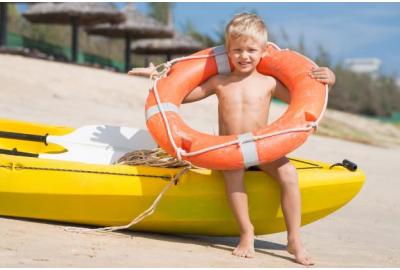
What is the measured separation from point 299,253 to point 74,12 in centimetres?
1297

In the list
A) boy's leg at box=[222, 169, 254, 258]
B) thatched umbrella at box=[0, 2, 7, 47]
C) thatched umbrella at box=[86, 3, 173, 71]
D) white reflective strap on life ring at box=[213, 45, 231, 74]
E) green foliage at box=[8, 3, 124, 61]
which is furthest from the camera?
green foliage at box=[8, 3, 124, 61]

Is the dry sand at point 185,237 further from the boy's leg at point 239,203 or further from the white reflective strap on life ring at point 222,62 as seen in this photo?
the white reflective strap on life ring at point 222,62

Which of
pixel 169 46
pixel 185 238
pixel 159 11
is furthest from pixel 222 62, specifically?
pixel 159 11

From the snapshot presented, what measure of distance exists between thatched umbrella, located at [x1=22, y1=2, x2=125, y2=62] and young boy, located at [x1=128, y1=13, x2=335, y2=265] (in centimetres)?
1233

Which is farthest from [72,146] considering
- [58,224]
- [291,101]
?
[291,101]

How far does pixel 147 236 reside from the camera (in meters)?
3.35

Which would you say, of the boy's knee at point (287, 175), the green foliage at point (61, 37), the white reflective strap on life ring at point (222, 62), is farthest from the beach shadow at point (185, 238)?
the green foliage at point (61, 37)

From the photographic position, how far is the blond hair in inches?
121

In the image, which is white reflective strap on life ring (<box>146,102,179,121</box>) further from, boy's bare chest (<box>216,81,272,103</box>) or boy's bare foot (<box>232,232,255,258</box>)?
boy's bare foot (<box>232,232,255,258</box>)

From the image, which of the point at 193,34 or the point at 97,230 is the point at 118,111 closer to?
the point at 97,230

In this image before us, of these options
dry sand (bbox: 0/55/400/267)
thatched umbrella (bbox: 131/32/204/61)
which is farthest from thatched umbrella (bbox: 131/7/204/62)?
dry sand (bbox: 0/55/400/267)

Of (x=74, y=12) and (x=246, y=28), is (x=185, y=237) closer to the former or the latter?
(x=246, y=28)

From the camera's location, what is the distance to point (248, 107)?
10.6ft

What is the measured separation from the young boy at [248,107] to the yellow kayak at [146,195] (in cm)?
12
